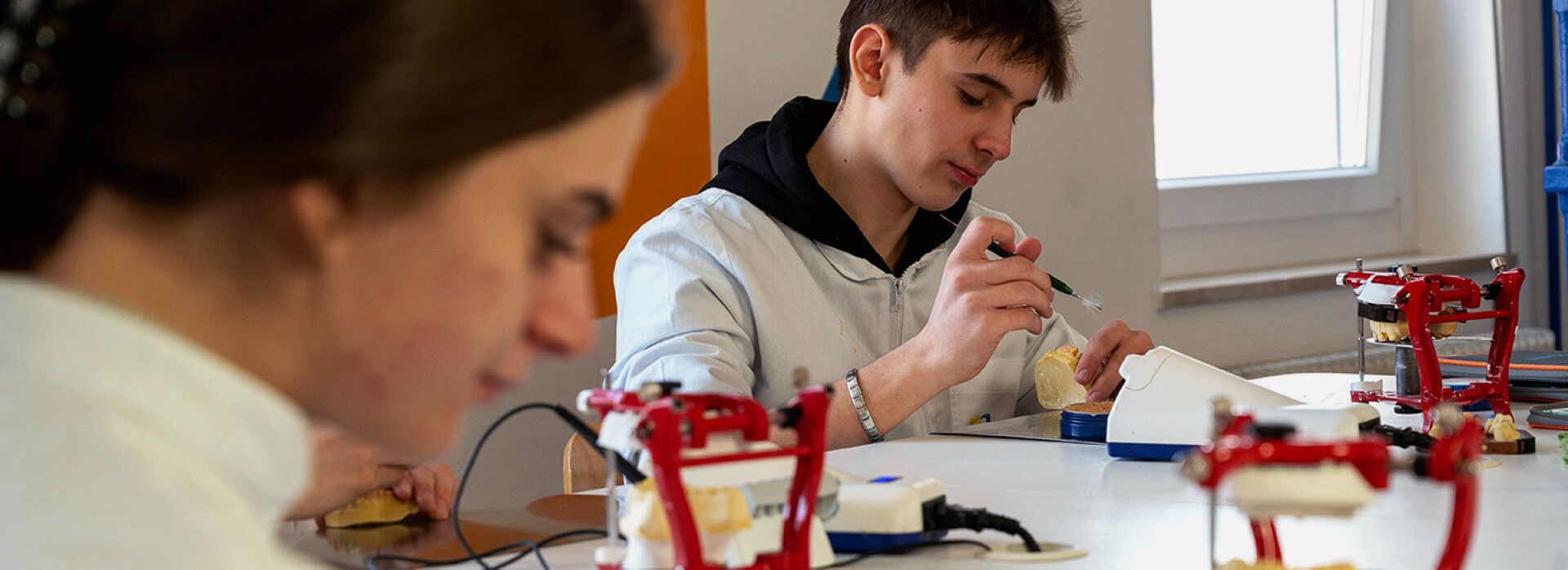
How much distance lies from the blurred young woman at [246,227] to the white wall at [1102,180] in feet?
6.45

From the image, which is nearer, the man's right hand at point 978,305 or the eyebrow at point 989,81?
the man's right hand at point 978,305

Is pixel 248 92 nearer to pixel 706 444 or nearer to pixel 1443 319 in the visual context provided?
pixel 706 444

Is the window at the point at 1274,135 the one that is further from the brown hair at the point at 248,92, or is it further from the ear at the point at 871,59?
the brown hair at the point at 248,92

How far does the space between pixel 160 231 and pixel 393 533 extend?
81 cm

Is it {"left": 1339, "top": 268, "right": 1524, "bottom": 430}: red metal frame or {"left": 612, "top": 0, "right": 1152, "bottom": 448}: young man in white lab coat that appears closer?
{"left": 1339, "top": 268, "right": 1524, "bottom": 430}: red metal frame

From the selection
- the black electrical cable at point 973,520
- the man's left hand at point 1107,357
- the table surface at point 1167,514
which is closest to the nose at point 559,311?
the table surface at point 1167,514

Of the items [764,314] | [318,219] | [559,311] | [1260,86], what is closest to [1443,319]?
[764,314]

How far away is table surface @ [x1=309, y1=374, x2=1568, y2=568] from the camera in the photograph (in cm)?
103

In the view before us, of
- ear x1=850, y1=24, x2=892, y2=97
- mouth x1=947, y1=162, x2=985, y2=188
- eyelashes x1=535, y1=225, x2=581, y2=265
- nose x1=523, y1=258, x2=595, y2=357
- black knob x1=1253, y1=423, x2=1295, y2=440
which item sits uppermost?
ear x1=850, y1=24, x2=892, y2=97

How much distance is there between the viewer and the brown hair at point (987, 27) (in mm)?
1970

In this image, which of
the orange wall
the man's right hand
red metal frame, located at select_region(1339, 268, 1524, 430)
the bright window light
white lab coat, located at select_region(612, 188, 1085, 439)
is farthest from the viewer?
the bright window light

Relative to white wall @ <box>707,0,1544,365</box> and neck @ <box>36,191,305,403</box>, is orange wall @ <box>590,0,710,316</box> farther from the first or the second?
neck @ <box>36,191,305,403</box>

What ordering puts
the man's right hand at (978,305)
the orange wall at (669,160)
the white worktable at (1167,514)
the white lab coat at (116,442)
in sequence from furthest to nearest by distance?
the orange wall at (669,160) < the man's right hand at (978,305) < the white worktable at (1167,514) < the white lab coat at (116,442)

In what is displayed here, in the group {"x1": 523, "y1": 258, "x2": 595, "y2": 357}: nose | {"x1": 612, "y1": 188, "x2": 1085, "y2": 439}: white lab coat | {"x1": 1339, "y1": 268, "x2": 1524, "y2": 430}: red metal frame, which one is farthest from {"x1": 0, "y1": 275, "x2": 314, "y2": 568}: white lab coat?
{"x1": 1339, "y1": 268, "x2": 1524, "y2": 430}: red metal frame
